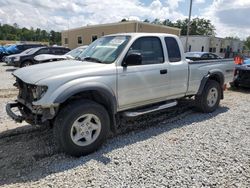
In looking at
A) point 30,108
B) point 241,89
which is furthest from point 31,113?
point 241,89

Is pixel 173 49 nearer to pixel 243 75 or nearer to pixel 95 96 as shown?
pixel 95 96

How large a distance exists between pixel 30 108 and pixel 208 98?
4.51 meters

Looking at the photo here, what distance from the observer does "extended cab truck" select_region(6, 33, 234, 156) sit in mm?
3828

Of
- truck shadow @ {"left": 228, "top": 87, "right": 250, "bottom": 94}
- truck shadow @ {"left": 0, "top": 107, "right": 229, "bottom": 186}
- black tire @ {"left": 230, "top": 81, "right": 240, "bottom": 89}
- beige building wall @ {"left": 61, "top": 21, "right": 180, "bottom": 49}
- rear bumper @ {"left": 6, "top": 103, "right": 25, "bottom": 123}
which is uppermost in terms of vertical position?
beige building wall @ {"left": 61, "top": 21, "right": 180, "bottom": 49}

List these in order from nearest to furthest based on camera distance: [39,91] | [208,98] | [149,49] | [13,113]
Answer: [39,91] < [13,113] < [149,49] < [208,98]

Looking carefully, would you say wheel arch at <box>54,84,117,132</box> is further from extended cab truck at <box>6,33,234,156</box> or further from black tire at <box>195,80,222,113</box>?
black tire at <box>195,80,222,113</box>

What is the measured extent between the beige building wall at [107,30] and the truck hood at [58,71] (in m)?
23.9

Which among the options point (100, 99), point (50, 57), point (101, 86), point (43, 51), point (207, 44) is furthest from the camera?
point (207, 44)

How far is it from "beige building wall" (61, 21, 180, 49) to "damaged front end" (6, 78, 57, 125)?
24145mm

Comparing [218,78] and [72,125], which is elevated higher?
[218,78]

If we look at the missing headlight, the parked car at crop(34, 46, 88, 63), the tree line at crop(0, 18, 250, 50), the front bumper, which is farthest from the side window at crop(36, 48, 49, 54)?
the tree line at crop(0, 18, 250, 50)

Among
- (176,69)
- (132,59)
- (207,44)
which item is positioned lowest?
(176,69)

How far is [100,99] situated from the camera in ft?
14.2

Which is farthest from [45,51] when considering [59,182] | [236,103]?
[59,182]
